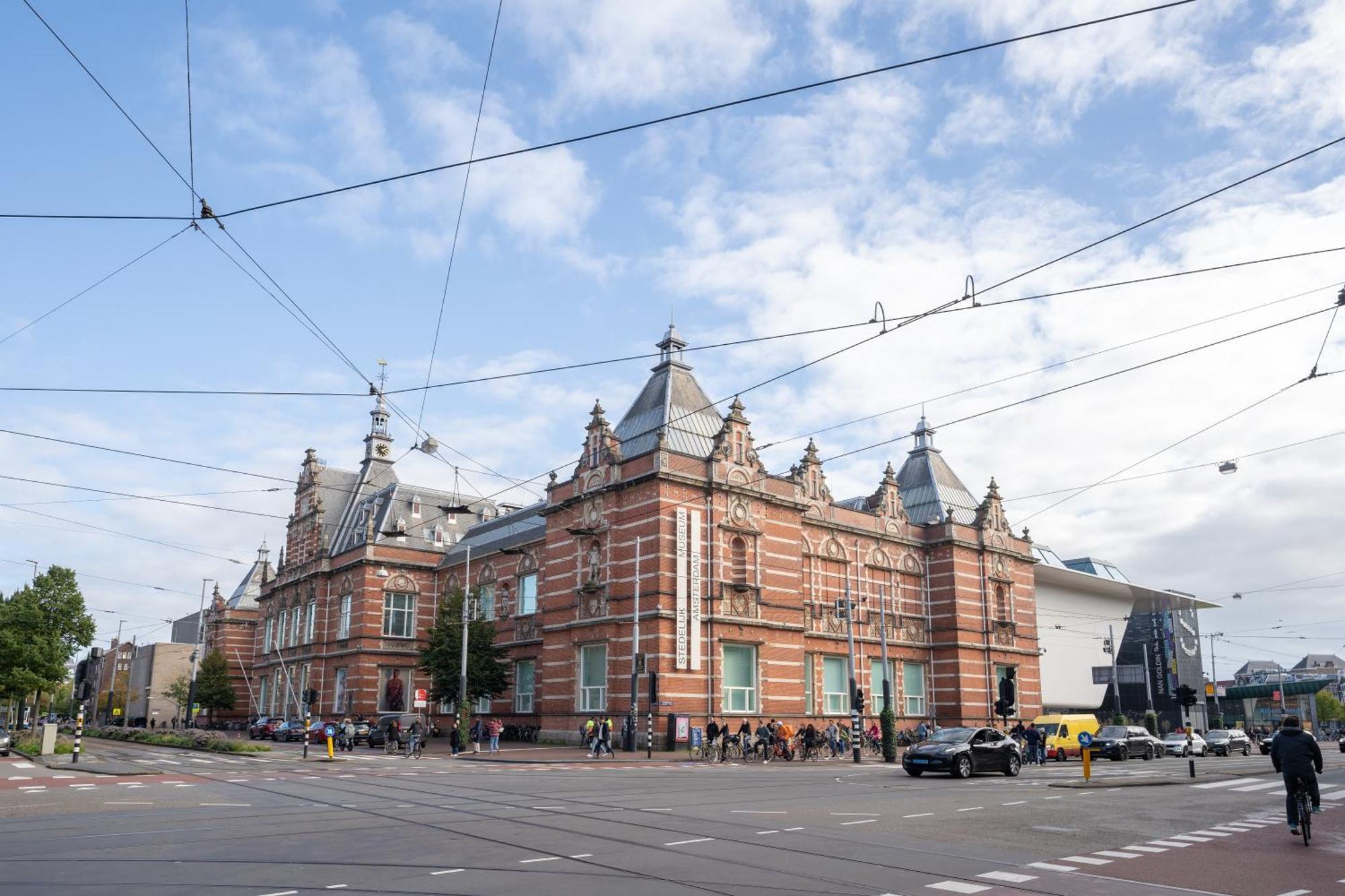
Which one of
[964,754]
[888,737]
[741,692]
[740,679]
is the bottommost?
[888,737]

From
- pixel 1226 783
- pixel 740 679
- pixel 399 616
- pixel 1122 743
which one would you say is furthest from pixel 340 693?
pixel 1226 783

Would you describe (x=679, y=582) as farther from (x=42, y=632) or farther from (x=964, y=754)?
(x=42, y=632)

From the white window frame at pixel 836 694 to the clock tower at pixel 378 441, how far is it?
1337 inches

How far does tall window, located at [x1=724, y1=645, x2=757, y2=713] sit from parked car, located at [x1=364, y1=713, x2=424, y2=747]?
1532 centimetres

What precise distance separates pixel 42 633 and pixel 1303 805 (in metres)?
56.1

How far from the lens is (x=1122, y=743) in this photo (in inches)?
1617

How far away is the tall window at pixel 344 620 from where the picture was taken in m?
58.8

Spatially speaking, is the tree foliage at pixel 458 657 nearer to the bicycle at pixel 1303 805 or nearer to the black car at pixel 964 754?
the black car at pixel 964 754

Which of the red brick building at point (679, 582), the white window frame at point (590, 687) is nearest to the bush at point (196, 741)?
the red brick building at point (679, 582)

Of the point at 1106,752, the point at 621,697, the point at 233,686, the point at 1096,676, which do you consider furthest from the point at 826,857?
the point at 233,686

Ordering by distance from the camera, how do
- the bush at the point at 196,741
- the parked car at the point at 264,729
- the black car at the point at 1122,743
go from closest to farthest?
1. the bush at the point at 196,741
2. the black car at the point at 1122,743
3. the parked car at the point at 264,729

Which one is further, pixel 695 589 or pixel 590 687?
pixel 590 687

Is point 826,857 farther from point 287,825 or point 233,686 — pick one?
point 233,686

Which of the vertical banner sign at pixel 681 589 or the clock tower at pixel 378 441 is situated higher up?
the clock tower at pixel 378 441
